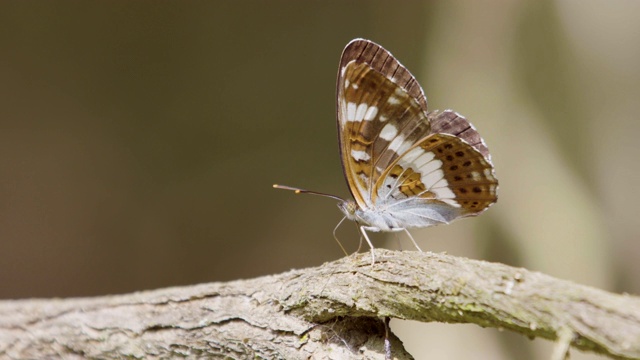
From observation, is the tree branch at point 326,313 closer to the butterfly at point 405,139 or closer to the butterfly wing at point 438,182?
the butterfly at point 405,139

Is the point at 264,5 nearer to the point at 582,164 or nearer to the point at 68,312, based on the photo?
the point at 582,164

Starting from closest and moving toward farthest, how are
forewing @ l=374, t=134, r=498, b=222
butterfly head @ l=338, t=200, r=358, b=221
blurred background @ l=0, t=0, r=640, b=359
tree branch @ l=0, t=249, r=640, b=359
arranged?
tree branch @ l=0, t=249, r=640, b=359 < forewing @ l=374, t=134, r=498, b=222 < butterfly head @ l=338, t=200, r=358, b=221 < blurred background @ l=0, t=0, r=640, b=359

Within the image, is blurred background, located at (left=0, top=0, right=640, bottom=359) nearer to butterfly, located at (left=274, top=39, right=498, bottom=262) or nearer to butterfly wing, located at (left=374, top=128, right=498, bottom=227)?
butterfly wing, located at (left=374, top=128, right=498, bottom=227)

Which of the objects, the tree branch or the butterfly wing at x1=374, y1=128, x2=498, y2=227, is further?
the butterfly wing at x1=374, y1=128, x2=498, y2=227

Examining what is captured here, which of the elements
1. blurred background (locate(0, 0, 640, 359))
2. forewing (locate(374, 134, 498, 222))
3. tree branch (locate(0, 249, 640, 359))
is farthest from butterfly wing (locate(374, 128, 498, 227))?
blurred background (locate(0, 0, 640, 359))

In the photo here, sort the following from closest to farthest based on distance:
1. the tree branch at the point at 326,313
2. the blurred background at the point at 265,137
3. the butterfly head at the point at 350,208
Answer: the tree branch at the point at 326,313 < the butterfly head at the point at 350,208 < the blurred background at the point at 265,137

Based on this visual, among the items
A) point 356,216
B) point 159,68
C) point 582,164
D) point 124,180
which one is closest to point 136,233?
point 124,180

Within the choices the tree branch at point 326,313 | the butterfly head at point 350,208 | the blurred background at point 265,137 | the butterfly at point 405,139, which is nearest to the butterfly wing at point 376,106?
the butterfly at point 405,139

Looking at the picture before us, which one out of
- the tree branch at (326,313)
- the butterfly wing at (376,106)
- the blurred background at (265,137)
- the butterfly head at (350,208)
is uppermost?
the blurred background at (265,137)
